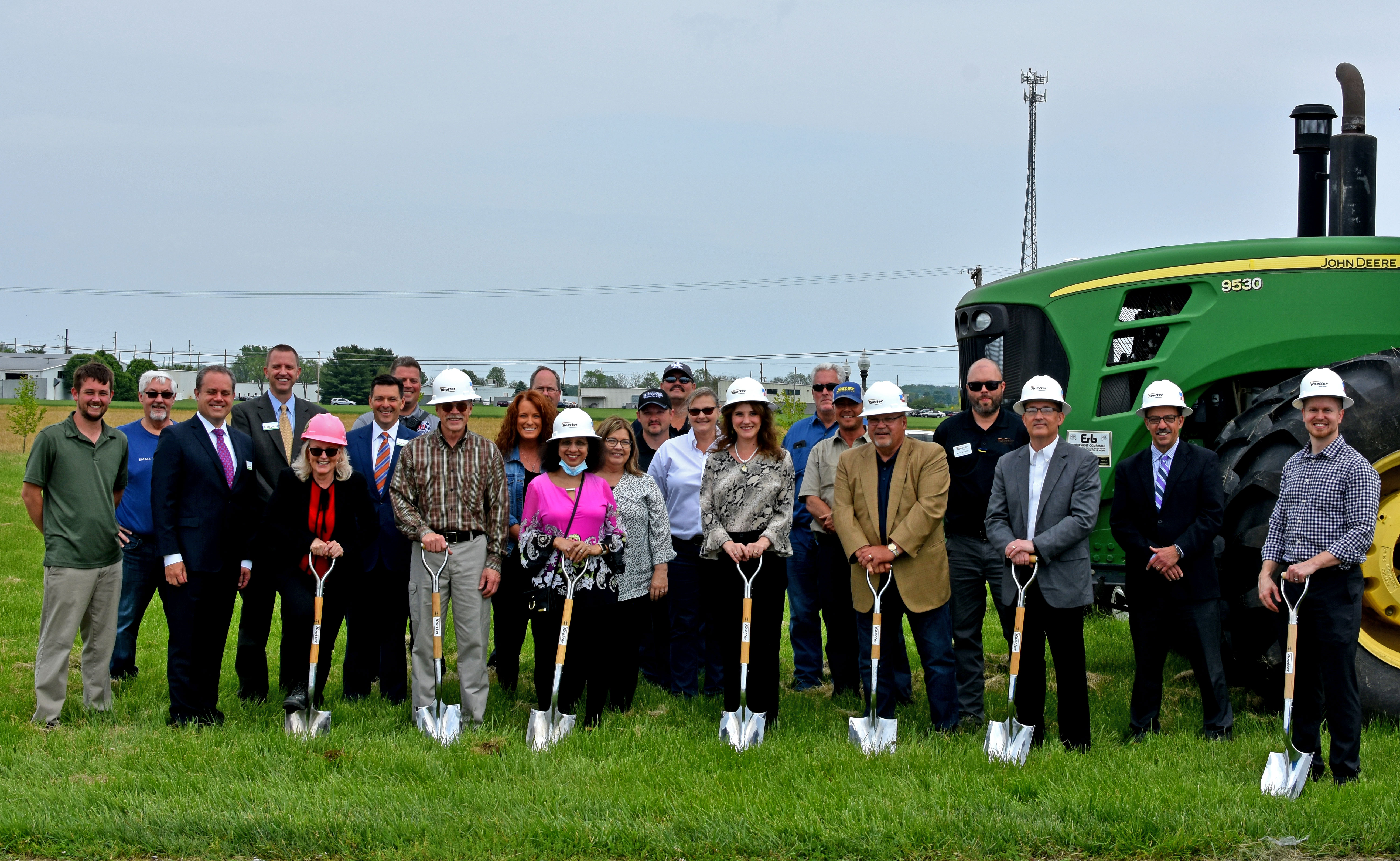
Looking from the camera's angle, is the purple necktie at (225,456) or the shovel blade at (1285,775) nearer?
the shovel blade at (1285,775)

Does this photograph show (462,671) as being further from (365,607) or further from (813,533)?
(813,533)

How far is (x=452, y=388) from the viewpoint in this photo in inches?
260

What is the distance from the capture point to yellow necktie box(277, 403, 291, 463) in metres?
7.11

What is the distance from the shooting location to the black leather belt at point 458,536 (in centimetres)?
645

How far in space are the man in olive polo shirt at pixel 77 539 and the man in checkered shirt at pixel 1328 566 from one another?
A: 6042mm

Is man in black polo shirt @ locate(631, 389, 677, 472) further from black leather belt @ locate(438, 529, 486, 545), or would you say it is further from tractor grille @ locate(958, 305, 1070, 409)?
tractor grille @ locate(958, 305, 1070, 409)

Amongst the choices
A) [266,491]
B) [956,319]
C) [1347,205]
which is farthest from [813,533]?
[1347,205]

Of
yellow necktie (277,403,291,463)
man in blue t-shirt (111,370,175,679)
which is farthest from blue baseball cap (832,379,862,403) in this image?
man in blue t-shirt (111,370,175,679)

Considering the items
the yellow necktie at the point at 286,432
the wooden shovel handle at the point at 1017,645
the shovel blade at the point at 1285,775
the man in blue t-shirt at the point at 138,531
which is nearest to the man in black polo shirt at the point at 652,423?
the yellow necktie at the point at 286,432

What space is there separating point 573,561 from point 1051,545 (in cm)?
247

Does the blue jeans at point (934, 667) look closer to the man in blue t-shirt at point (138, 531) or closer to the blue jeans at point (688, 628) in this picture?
the blue jeans at point (688, 628)

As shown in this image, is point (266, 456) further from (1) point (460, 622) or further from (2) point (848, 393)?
(2) point (848, 393)

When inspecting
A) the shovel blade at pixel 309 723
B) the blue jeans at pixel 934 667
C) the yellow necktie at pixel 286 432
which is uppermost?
the yellow necktie at pixel 286 432

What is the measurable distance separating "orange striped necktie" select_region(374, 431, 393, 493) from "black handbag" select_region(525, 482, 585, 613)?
3.90ft
